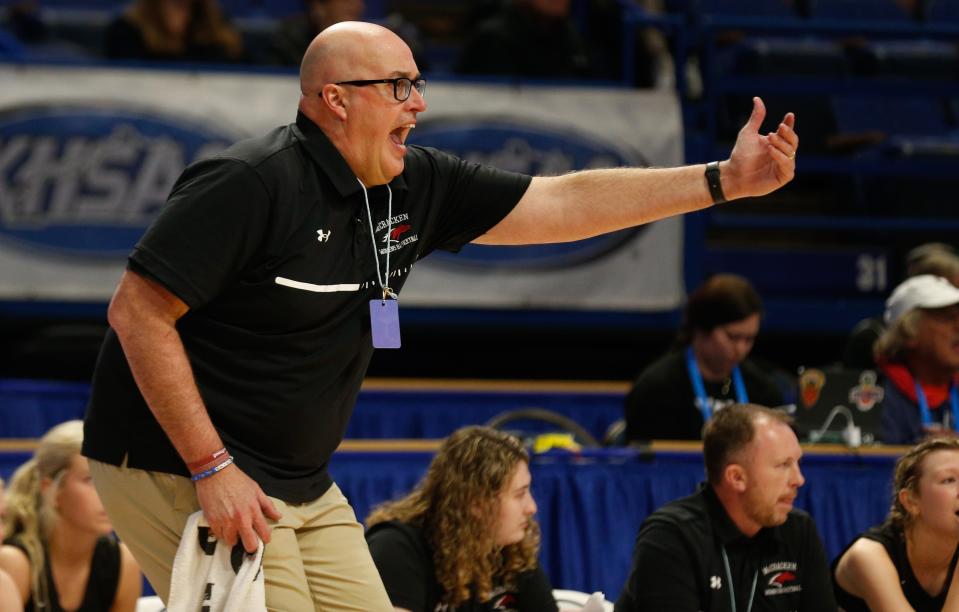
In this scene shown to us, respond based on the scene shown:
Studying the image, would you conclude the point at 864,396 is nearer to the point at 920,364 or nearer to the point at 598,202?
the point at 920,364

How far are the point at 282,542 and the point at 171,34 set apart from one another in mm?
5016

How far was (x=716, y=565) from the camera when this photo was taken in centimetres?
411

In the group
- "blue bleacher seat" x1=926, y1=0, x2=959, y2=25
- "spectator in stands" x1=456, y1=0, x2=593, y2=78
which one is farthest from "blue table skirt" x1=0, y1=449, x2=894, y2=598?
"blue bleacher seat" x1=926, y1=0, x2=959, y2=25

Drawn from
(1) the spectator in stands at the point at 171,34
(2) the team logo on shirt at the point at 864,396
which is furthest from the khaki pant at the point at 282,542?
(1) the spectator in stands at the point at 171,34

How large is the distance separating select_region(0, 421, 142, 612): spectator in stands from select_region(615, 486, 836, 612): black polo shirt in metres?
1.65

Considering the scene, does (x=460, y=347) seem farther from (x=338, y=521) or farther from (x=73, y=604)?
(x=338, y=521)

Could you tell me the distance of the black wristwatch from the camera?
2994mm

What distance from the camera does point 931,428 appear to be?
17.9 ft

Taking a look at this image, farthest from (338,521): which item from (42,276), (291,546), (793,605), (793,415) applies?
(42,276)

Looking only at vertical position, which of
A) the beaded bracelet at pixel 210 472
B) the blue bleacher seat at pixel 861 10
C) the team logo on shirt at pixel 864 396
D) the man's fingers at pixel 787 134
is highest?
the blue bleacher seat at pixel 861 10

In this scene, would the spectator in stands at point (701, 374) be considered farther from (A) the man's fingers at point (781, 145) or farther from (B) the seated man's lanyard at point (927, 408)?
(A) the man's fingers at point (781, 145)

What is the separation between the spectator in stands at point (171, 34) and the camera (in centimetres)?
716

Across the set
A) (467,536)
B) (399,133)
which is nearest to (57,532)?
(467,536)

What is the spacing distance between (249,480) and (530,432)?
372cm
